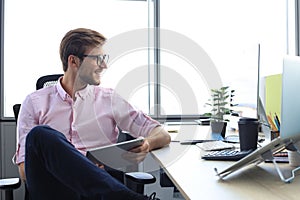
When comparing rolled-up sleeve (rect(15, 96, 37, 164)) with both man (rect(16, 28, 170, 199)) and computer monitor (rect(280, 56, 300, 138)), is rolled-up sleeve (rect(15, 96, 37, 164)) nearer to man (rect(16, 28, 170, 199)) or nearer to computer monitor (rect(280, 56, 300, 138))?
man (rect(16, 28, 170, 199))

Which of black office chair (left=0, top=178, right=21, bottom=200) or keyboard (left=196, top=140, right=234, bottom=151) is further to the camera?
keyboard (left=196, top=140, right=234, bottom=151)

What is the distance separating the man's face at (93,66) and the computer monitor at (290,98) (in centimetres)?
97

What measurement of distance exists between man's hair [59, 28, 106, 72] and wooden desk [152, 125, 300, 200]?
679 millimetres

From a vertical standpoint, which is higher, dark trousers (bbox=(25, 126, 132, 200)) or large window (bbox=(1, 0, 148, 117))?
large window (bbox=(1, 0, 148, 117))

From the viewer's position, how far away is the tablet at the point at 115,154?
52.0 inches

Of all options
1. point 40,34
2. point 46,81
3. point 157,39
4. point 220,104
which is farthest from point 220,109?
point 40,34

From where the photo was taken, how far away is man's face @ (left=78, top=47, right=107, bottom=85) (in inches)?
63.8

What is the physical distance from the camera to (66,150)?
1034 millimetres

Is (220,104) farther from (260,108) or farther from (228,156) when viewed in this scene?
(228,156)

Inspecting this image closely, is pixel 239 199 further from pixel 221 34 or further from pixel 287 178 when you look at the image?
pixel 221 34

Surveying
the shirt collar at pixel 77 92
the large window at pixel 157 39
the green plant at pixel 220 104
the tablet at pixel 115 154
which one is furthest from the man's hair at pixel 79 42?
the large window at pixel 157 39

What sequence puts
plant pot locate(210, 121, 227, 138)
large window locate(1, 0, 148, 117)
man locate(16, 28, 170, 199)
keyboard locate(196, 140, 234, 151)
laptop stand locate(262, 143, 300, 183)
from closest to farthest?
1. laptop stand locate(262, 143, 300, 183)
2. keyboard locate(196, 140, 234, 151)
3. man locate(16, 28, 170, 199)
4. plant pot locate(210, 121, 227, 138)
5. large window locate(1, 0, 148, 117)

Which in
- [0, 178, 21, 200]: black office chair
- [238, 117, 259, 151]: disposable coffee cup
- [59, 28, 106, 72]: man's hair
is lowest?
[0, 178, 21, 200]: black office chair

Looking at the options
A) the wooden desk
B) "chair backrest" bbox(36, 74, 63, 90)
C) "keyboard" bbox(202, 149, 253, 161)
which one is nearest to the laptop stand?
the wooden desk
